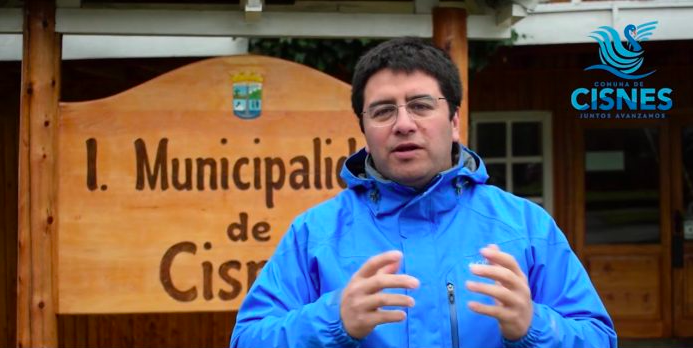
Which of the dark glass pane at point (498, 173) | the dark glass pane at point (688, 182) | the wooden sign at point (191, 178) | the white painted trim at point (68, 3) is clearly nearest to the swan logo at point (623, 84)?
the dark glass pane at point (688, 182)

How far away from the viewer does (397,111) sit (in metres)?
1.60

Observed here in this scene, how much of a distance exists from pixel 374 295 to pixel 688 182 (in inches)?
230

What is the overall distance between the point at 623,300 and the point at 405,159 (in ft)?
17.4

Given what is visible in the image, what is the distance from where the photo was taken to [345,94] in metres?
3.53

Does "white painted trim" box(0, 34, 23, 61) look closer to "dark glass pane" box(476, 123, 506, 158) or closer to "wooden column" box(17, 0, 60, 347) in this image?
"wooden column" box(17, 0, 60, 347)

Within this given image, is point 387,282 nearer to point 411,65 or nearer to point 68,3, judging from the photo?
point 411,65

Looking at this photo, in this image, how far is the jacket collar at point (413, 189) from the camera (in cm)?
159

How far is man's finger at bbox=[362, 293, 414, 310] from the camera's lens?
1.30 meters

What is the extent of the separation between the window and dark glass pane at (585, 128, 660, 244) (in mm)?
392

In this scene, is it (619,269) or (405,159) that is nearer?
(405,159)

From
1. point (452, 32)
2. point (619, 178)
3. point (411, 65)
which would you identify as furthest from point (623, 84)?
point (411, 65)

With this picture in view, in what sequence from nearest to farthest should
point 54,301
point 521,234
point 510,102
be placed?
1. point 521,234
2. point 54,301
3. point 510,102

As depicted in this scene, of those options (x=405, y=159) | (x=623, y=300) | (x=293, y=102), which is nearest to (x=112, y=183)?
(x=293, y=102)

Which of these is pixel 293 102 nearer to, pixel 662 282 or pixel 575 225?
pixel 575 225
